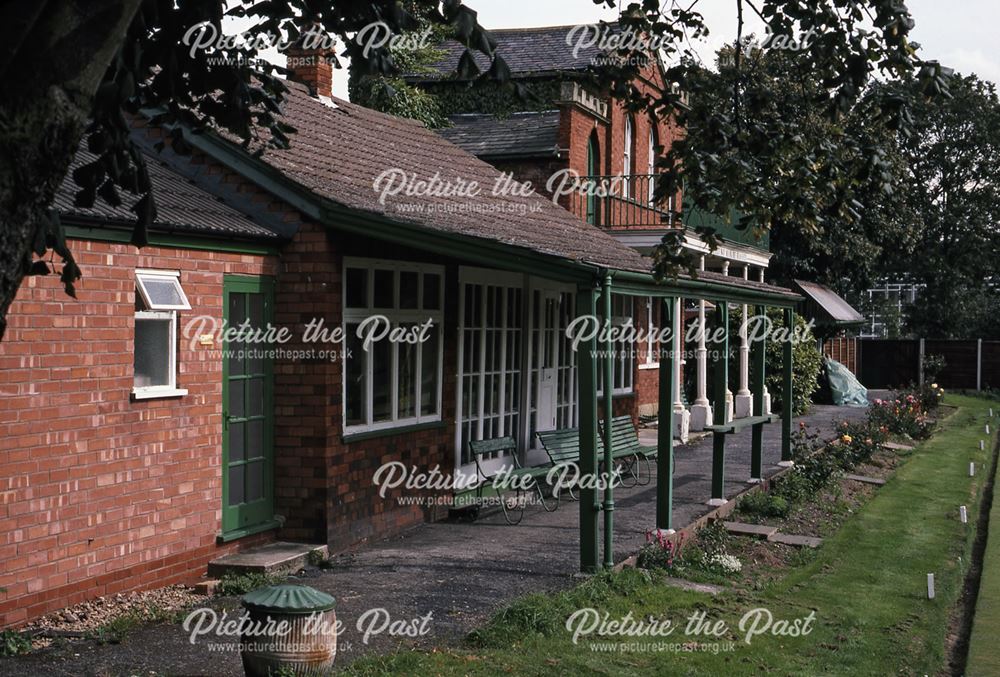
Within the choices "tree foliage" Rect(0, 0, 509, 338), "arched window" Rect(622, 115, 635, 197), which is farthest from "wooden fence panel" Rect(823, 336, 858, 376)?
"tree foliage" Rect(0, 0, 509, 338)

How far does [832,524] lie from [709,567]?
4.02 m

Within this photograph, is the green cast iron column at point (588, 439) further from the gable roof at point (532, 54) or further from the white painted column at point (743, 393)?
Answer: the white painted column at point (743, 393)

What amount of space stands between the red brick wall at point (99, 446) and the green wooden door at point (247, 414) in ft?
0.53

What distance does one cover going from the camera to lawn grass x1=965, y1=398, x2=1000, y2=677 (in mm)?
8742

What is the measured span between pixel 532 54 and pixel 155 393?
15780 mm

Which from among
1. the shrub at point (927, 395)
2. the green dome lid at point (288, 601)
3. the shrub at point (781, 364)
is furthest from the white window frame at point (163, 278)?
the shrub at point (927, 395)

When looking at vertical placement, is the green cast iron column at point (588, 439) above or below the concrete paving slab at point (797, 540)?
above

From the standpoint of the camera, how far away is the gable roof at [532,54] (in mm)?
22703

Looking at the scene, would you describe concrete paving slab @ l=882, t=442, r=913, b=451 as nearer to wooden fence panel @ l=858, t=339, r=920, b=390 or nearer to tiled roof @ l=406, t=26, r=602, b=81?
tiled roof @ l=406, t=26, r=602, b=81

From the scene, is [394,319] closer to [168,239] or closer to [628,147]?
[168,239]

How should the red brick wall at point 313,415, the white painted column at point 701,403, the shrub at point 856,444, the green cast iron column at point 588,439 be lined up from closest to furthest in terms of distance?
the green cast iron column at point 588,439
the red brick wall at point 313,415
the shrub at point 856,444
the white painted column at point 701,403

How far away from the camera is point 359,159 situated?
13.2m

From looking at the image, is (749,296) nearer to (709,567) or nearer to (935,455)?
(709,567)

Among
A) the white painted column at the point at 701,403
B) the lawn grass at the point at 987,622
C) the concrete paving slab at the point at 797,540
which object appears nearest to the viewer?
the lawn grass at the point at 987,622
